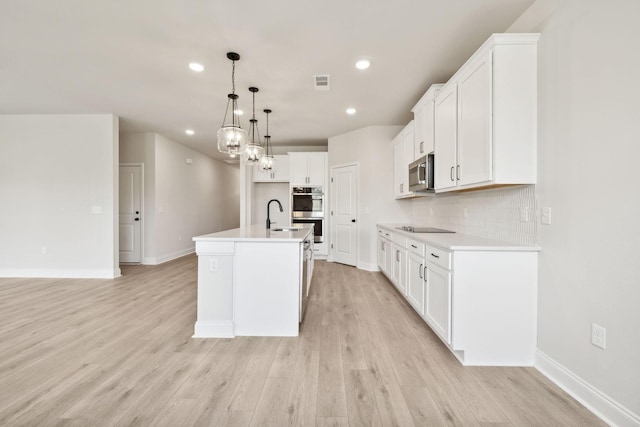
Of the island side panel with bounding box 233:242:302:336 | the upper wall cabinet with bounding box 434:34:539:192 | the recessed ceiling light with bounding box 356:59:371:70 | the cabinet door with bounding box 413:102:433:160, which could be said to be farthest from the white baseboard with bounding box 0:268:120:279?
the upper wall cabinet with bounding box 434:34:539:192

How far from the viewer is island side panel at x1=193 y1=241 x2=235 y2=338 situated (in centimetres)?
249

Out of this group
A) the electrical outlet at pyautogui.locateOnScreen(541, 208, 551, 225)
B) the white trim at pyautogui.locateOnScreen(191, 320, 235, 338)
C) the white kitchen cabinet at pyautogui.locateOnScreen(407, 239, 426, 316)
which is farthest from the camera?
the white kitchen cabinet at pyautogui.locateOnScreen(407, 239, 426, 316)

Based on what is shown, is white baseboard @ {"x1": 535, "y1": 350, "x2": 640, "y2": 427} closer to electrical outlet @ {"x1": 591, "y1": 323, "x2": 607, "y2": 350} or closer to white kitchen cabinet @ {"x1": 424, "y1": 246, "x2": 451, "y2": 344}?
electrical outlet @ {"x1": 591, "y1": 323, "x2": 607, "y2": 350}

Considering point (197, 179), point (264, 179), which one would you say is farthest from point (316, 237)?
point (197, 179)

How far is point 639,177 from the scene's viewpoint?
4.44ft

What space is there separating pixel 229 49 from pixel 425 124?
89.1 inches

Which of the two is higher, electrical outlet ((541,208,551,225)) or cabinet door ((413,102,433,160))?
cabinet door ((413,102,433,160))

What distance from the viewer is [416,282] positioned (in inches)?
110

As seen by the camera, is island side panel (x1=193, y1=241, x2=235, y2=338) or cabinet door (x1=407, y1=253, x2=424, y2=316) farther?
cabinet door (x1=407, y1=253, x2=424, y2=316)

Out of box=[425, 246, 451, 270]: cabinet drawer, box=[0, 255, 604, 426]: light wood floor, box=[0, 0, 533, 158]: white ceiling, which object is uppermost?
box=[0, 0, 533, 158]: white ceiling

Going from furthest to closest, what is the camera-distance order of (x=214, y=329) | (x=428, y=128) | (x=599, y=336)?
1. (x=428, y=128)
2. (x=214, y=329)
3. (x=599, y=336)

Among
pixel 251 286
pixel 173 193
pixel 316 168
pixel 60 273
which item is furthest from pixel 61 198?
pixel 316 168

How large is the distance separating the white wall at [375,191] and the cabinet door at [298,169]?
1.43 m

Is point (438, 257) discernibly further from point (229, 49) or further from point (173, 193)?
point (173, 193)
